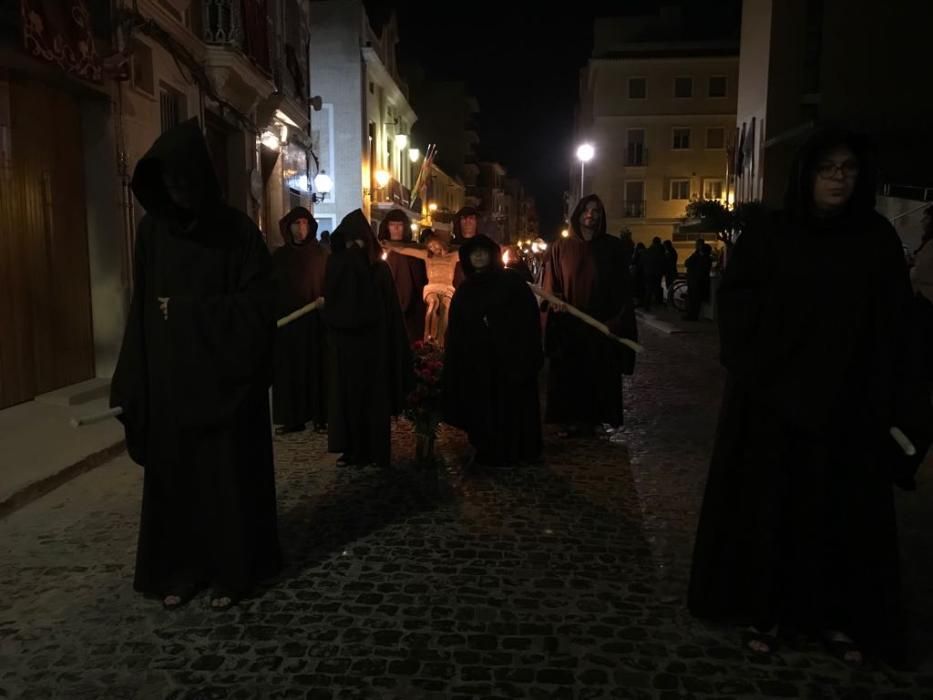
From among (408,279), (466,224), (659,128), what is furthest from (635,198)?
(466,224)

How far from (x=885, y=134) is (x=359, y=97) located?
19762 millimetres

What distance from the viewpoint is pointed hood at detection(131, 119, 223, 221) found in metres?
3.68

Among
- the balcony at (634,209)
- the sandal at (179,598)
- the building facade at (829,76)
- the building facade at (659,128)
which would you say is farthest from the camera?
the balcony at (634,209)

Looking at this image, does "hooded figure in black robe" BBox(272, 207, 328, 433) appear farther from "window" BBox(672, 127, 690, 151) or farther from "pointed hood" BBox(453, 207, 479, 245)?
"window" BBox(672, 127, 690, 151)

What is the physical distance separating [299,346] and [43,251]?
3.03 meters

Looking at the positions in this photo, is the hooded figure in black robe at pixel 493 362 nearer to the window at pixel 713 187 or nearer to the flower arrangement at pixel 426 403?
the flower arrangement at pixel 426 403

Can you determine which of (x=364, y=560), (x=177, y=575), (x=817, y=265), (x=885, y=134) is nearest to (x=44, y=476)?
(x=177, y=575)

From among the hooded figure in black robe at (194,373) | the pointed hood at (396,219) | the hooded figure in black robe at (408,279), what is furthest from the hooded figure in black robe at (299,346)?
the hooded figure in black robe at (194,373)

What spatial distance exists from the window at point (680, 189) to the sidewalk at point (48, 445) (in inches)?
1718

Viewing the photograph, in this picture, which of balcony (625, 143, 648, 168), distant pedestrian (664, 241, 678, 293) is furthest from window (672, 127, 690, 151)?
distant pedestrian (664, 241, 678, 293)

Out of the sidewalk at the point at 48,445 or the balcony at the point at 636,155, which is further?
the balcony at the point at 636,155

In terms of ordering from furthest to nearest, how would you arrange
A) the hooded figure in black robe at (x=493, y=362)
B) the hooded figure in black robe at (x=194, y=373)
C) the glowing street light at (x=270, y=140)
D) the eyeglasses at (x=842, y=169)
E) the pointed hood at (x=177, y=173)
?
the glowing street light at (x=270, y=140), the hooded figure in black robe at (x=493, y=362), the hooded figure in black robe at (x=194, y=373), the pointed hood at (x=177, y=173), the eyeglasses at (x=842, y=169)

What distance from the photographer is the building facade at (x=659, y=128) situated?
46656mm

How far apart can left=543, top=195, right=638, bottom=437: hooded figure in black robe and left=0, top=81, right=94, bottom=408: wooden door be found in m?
5.39
